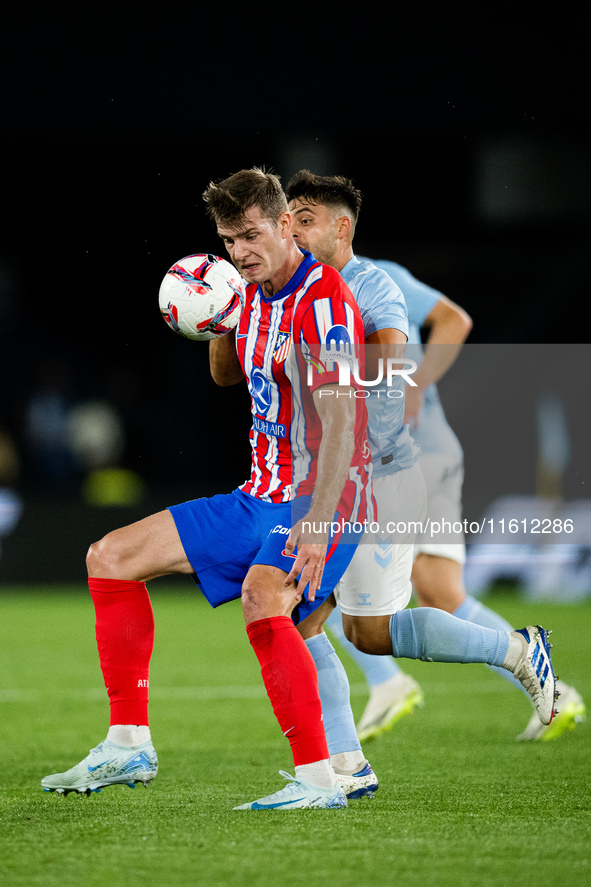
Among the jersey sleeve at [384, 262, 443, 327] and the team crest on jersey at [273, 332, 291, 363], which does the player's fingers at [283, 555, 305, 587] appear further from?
the jersey sleeve at [384, 262, 443, 327]

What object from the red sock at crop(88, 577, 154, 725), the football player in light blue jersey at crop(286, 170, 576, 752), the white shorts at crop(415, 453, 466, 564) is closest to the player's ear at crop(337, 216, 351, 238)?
the football player in light blue jersey at crop(286, 170, 576, 752)

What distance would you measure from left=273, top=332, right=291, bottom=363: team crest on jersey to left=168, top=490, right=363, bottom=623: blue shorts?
41cm

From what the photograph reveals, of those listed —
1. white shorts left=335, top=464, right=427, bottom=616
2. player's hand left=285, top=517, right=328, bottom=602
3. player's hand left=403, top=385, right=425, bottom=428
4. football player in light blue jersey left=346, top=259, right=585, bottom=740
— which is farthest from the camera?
football player in light blue jersey left=346, top=259, right=585, bottom=740

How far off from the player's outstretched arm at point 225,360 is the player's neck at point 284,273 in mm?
270

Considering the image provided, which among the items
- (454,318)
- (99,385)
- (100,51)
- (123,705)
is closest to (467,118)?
(100,51)

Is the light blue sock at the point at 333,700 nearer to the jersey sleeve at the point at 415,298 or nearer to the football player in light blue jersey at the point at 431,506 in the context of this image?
the football player in light blue jersey at the point at 431,506

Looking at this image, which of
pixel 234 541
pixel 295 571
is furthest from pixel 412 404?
pixel 295 571

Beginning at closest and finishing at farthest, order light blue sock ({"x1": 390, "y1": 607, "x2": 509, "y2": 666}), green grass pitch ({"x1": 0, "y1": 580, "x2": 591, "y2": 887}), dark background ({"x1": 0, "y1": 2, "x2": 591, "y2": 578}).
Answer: green grass pitch ({"x1": 0, "y1": 580, "x2": 591, "y2": 887})
light blue sock ({"x1": 390, "y1": 607, "x2": 509, "y2": 666})
dark background ({"x1": 0, "y1": 2, "x2": 591, "y2": 578})

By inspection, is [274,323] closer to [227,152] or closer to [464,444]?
[464,444]

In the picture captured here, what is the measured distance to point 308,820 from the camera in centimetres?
285

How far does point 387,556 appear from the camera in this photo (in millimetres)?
3666

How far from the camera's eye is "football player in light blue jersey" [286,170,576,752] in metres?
3.50

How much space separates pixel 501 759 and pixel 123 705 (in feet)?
4.90

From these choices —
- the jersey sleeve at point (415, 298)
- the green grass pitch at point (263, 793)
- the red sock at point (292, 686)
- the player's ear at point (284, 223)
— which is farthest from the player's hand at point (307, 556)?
the jersey sleeve at point (415, 298)
